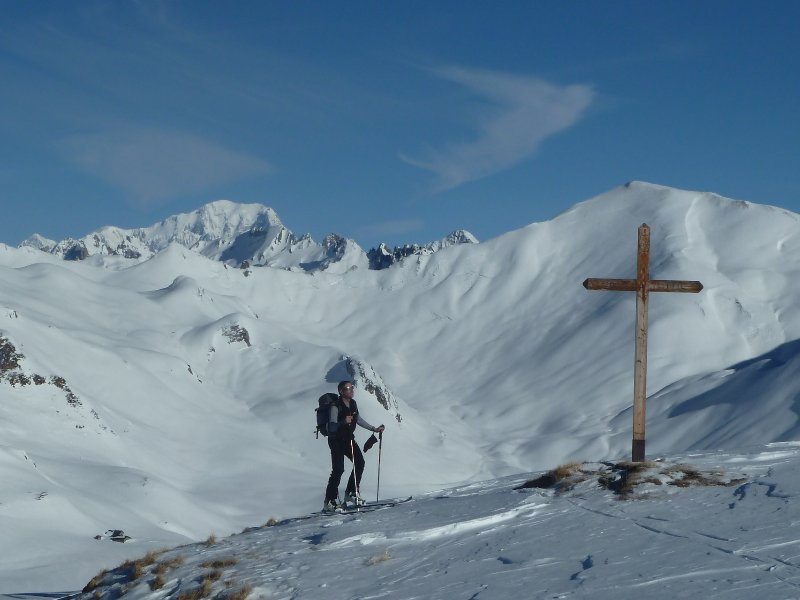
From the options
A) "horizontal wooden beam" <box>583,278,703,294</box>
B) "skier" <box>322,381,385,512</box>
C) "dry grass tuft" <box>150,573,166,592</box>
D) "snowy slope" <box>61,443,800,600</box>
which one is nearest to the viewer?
"snowy slope" <box>61,443,800,600</box>

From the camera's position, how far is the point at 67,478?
5116cm

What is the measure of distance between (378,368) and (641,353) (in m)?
103

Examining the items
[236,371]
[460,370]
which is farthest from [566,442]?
[236,371]

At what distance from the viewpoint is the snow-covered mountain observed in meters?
54.8

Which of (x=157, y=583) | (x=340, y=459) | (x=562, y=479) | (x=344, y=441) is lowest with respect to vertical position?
(x=157, y=583)

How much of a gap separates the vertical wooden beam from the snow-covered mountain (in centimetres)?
1613

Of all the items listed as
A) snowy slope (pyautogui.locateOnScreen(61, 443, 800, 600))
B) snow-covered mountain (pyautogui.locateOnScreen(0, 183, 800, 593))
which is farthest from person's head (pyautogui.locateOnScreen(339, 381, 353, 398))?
snow-covered mountain (pyautogui.locateOnScreen(0, 183, 800, 593))

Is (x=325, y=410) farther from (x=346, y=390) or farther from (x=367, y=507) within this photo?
(x=367, y=507)

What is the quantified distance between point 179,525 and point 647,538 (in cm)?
4359

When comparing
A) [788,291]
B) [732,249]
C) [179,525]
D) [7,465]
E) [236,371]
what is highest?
[732,249]

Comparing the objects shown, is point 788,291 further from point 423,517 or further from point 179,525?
point 423,517

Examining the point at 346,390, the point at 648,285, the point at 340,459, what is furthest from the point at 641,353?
the point at 340,459

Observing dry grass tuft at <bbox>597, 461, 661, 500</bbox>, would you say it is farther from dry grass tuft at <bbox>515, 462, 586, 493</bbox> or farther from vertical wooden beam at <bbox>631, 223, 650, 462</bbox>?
vertical wooden beam at <bbox>631, 223, 650, 462</bbox>

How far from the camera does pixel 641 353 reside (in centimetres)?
1515
